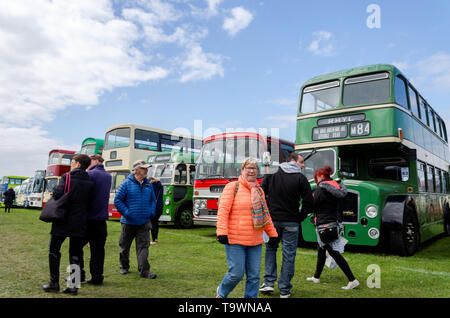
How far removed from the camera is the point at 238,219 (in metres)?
3.89

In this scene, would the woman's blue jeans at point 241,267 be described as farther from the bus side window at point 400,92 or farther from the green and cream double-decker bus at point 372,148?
the bus side window at point 400,92

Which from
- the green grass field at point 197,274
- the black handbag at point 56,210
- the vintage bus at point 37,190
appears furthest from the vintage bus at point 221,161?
the vintage bus at point 37,190

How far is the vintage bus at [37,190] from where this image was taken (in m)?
28.9

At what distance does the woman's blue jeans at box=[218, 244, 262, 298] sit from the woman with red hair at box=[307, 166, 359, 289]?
5.80 feet

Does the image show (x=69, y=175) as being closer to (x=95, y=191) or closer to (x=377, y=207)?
(x=95, y=191)

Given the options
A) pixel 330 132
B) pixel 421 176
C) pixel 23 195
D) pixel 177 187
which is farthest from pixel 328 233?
pixel 23 195

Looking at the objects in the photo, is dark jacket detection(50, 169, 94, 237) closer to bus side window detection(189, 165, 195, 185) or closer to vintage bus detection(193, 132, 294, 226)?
vintage bus detection(193, 132, 294, 226)

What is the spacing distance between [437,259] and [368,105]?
3809mm

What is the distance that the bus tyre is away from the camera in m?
8.20

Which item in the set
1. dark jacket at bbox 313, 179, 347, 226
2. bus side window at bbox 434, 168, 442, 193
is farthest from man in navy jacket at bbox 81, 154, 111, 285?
bus side window at bbox 434, 168, 442, 193

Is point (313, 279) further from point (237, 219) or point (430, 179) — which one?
point (430, 179)

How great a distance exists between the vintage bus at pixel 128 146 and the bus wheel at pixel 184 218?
3978 mm
